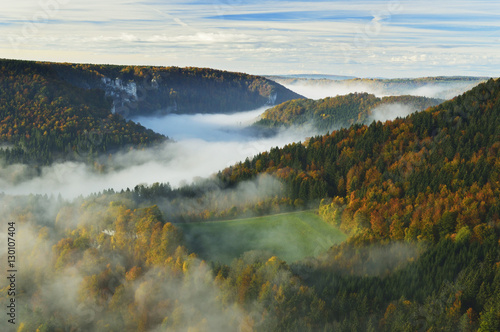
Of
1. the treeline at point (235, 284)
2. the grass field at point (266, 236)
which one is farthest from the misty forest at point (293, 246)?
the grass field at point (266, 236)

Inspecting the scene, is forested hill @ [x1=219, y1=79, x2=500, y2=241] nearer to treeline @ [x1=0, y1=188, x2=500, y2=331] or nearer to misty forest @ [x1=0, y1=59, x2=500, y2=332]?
misty forest @ [x1=0, y1=59, x2=500, y2=332]

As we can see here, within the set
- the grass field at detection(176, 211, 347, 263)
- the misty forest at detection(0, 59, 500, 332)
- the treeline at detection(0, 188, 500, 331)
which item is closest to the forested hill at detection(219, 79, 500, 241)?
the misty forest at detection(0, 59, 500, 332)

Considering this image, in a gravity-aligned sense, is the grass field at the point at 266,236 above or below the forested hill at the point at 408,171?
below

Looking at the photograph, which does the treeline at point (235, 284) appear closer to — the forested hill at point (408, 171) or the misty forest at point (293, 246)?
the misty forest at point (293, 246)

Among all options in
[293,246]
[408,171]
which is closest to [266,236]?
[293,246]

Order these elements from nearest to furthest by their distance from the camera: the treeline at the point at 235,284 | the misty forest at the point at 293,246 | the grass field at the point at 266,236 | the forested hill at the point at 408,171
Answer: the treeline at the point at 235,284
the misty forest at the point at 293,246
the grass field at the point at 266,236
the forested hill at the point at 408,171

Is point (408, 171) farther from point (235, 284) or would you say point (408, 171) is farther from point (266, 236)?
point (235, 284)

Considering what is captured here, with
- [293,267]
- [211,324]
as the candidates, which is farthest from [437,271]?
[211,324]
